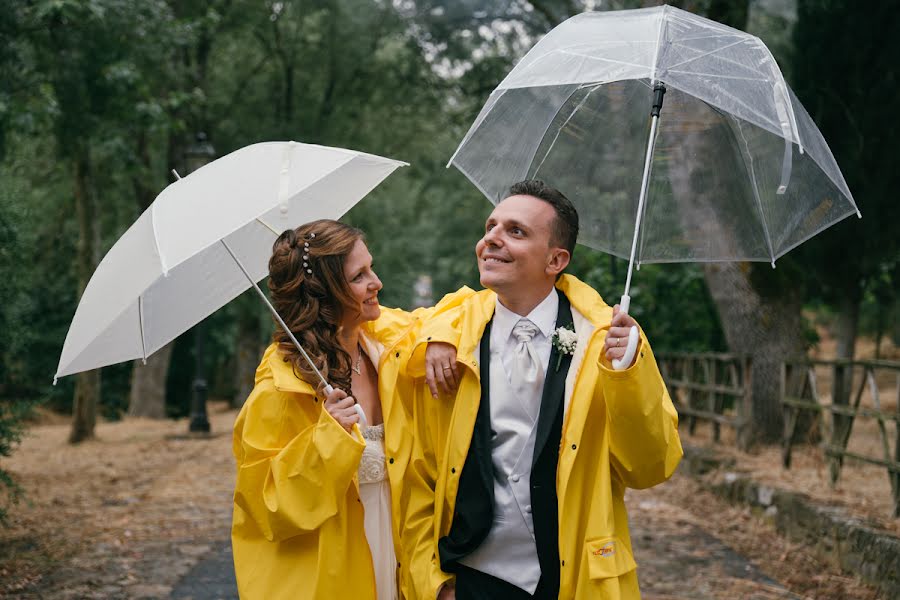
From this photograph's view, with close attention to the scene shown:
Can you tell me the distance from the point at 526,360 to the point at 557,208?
0.53 m

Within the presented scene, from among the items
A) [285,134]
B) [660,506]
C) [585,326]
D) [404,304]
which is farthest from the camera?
[404,304]

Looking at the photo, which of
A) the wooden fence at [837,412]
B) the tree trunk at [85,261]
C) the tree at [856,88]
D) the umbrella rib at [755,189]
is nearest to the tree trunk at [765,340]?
the wooden fence at [837,412]

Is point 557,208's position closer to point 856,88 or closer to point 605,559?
point 605,559

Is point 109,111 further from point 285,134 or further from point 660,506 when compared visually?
point 285,134

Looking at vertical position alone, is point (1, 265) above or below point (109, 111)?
below

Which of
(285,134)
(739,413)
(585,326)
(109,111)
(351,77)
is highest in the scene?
(351,77)

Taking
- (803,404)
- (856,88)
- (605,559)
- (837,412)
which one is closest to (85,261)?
(803,404)

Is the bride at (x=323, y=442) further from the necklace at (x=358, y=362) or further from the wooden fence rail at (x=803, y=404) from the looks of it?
the wooden fence rail at (x=803, y=404)

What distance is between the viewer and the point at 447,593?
10.3 ft

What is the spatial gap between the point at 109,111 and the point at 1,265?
11.7ft

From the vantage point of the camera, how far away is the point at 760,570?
7051mm

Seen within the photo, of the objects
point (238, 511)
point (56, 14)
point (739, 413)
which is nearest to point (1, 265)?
point (56, 14)

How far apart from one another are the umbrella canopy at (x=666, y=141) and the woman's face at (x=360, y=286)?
2.13ft

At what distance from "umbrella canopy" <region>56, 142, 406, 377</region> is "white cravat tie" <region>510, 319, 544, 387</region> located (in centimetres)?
93
